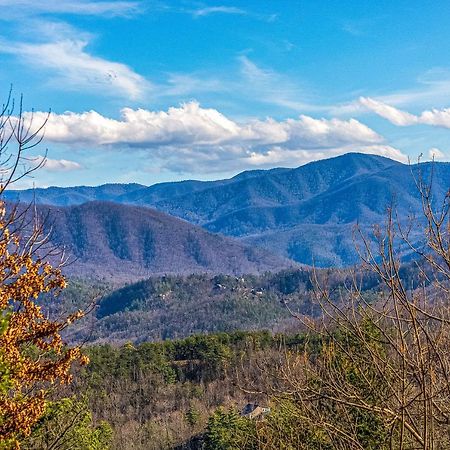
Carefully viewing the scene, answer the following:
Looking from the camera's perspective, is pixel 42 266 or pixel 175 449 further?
pixel 175 449

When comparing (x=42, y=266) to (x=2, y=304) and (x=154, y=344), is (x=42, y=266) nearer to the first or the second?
(x=2, y=304)

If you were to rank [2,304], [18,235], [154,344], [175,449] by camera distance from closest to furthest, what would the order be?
[2,304] → [18,235] → [175,449] → [154,344]

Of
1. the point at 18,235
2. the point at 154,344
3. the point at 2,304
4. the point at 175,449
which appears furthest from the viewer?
the point at 154,344

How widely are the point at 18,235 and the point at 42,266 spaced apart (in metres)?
0.64

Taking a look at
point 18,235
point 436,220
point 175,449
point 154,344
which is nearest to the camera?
point 436,220

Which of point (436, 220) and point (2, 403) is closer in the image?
point (436, 220)

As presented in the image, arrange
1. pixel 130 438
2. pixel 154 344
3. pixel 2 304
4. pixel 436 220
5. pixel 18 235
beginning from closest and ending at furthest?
pixel 436 220 < pixel 2 304 < pixel 18 235 < pixel 130 438 < pixel 154 344

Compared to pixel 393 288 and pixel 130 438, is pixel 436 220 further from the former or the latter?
pixel 130 438

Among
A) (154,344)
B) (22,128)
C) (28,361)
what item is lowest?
(154,344)

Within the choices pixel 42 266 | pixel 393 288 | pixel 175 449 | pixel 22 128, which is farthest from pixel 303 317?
pixel 175 449

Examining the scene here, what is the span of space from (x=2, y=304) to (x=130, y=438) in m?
70.0

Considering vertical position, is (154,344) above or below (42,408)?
below

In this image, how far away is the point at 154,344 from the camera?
4146 inches

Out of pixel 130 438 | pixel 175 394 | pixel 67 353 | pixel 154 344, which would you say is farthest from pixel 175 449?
pixel 67 353
